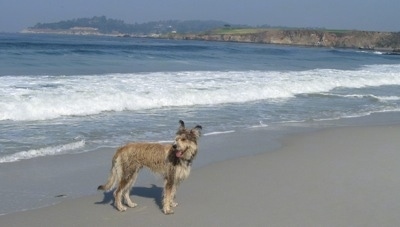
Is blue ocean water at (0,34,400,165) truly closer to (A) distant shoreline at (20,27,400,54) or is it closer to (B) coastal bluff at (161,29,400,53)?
(A) distant shoreline at (20,27,400,54)

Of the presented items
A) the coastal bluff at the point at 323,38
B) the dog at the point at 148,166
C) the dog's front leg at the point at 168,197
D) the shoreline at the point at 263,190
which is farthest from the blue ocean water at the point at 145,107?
the coastal bluff at the point at 323,38

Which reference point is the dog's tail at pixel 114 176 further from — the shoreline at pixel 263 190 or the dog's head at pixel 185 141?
the dog's head at pixel 185 141

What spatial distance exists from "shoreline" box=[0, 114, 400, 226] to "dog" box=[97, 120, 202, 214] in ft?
0.66

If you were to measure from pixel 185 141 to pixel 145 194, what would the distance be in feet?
4.60

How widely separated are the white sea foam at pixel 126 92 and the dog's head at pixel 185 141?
287 inches

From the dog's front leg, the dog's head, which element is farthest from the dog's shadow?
the dog's head

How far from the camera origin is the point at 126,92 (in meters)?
16.0

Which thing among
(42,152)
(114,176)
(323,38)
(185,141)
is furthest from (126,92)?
(323,38)

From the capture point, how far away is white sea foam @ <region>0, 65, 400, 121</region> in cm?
1308

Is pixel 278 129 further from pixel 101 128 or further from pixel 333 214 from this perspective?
pixel 333 214

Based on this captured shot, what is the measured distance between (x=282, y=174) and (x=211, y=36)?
137 metres

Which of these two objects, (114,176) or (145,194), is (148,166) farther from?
(145,194)

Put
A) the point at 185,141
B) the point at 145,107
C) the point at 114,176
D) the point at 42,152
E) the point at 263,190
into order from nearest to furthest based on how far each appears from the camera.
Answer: the point at 185,141, the point at 114,176, the point at 263,190, the point at 42,152, the point at 145,107

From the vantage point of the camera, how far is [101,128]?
11188 millimetres
